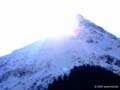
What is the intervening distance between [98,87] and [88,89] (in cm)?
484

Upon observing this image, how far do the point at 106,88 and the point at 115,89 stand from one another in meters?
4.98

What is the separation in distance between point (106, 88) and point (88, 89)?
8687 mm

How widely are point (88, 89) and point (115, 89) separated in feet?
44.0

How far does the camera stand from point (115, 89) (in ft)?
636

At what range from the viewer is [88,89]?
200 meters

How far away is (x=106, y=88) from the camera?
646ft

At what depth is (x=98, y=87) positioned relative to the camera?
19888 centimetres
